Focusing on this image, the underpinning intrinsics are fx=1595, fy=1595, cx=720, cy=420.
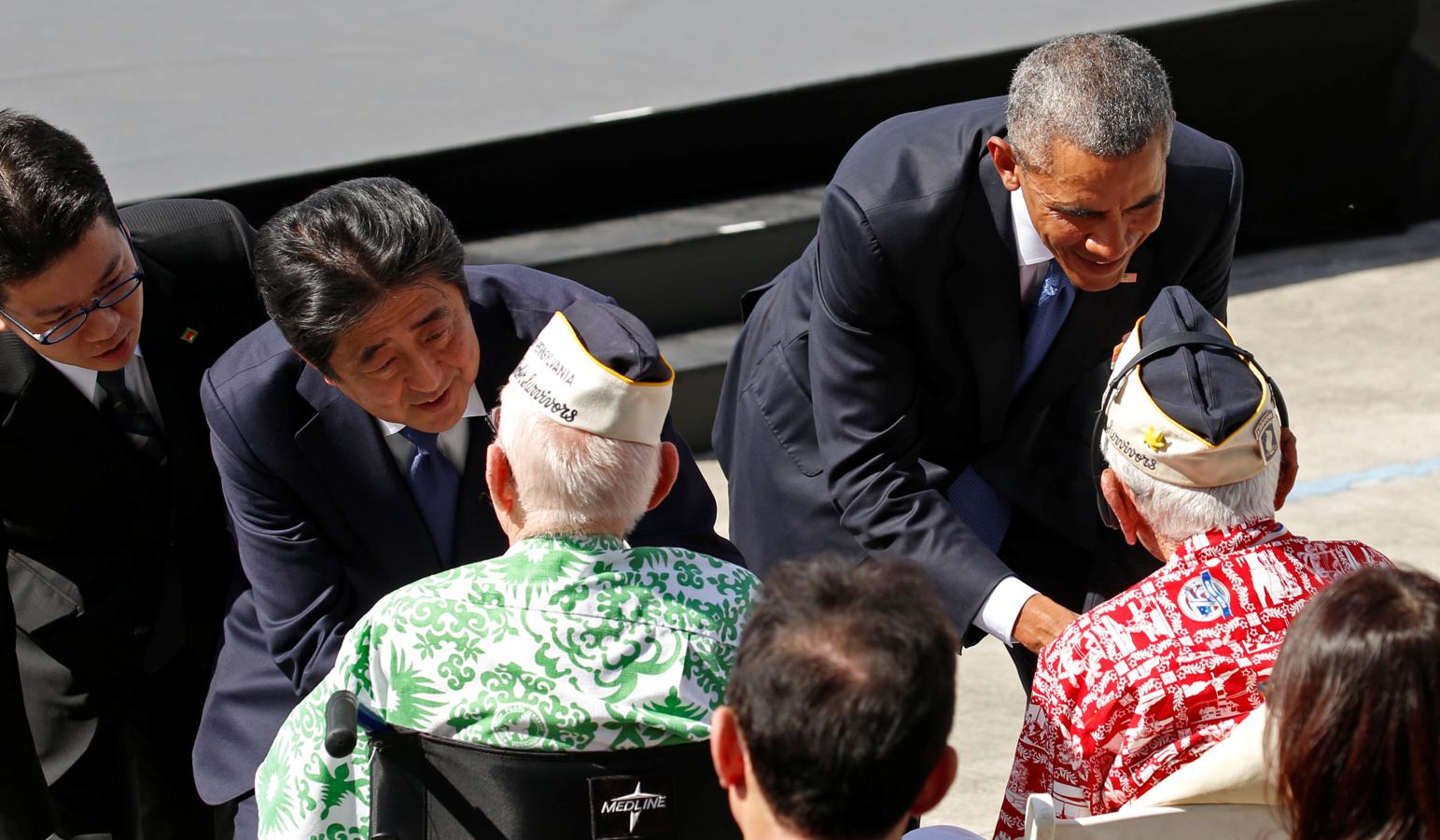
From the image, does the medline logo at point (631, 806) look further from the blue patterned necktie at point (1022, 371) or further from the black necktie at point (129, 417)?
the black necktie at point (129, 417)

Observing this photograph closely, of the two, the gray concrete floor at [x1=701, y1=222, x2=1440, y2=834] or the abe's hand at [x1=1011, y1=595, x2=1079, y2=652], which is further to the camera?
the gray concrete floor at [x1=701, y1=222, x2=1440, y2=834]

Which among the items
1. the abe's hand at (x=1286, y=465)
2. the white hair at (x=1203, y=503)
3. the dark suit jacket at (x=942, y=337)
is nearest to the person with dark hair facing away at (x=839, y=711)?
the white hair at (x=1203, y=503)

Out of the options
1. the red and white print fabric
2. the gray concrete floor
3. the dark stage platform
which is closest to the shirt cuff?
the red and white print fabric

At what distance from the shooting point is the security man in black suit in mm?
2328

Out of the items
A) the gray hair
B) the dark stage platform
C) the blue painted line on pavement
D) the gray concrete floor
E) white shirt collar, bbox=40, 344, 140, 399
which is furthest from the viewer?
the dark stage platform

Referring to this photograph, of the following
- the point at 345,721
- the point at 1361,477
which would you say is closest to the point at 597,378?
the point at 345,721

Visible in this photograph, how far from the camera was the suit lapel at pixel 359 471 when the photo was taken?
→ 245 cm

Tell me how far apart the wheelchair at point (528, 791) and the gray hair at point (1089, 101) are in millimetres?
1047

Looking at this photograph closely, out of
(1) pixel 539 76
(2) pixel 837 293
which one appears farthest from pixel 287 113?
(2) pixel 837 293

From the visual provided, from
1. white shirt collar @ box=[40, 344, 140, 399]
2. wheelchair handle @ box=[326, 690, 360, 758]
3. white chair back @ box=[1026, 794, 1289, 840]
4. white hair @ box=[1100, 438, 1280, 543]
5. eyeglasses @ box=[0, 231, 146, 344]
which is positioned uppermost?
eyeglasses @ box=[0, 231, 146, 344]

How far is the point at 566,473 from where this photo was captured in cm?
182

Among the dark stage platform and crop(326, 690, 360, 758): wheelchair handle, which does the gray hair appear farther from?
the dark stage platform

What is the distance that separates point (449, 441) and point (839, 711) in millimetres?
1268

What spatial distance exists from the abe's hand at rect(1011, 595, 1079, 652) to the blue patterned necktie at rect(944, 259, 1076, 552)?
0.24m
